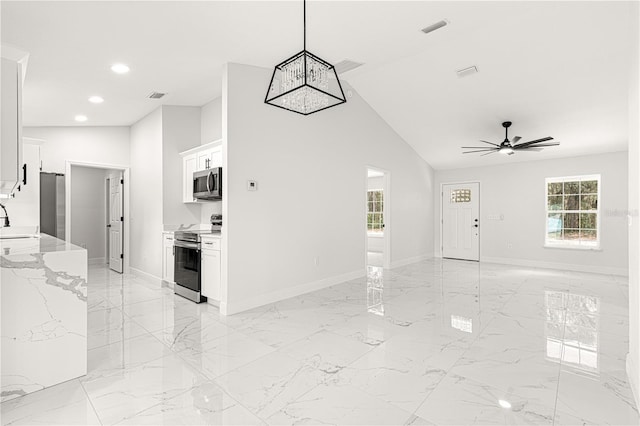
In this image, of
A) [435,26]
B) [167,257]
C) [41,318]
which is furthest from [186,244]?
[435,26]

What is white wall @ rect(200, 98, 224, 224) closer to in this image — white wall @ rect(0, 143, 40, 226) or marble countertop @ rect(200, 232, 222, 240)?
marble countertop @ rect(200, 232, 222, 240)

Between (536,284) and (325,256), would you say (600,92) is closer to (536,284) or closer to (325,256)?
(536,284)

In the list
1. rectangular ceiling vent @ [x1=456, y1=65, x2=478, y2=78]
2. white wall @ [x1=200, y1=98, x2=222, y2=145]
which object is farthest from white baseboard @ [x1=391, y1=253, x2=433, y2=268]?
white wall @ [x1=200, y1=98, x2=222, y2=145]

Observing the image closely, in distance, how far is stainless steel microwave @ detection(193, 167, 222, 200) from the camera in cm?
453

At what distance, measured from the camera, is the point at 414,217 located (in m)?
7.76

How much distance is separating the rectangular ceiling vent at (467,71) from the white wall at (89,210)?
7394mm

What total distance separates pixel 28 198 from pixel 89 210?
2.71 m

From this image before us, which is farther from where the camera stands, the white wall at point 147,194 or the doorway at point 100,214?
the doorway at point 100,214

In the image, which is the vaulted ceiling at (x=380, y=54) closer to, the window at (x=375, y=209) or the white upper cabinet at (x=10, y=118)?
the white upper cabinet at (x=10, y=118)

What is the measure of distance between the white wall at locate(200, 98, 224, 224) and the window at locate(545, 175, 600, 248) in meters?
6.80

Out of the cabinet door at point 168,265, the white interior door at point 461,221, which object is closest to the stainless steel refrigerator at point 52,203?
the cabinet door at point 168,265

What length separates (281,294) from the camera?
443 cm

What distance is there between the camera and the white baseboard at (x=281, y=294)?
3865 millimetres

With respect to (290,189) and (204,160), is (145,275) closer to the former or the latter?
(204,160)
